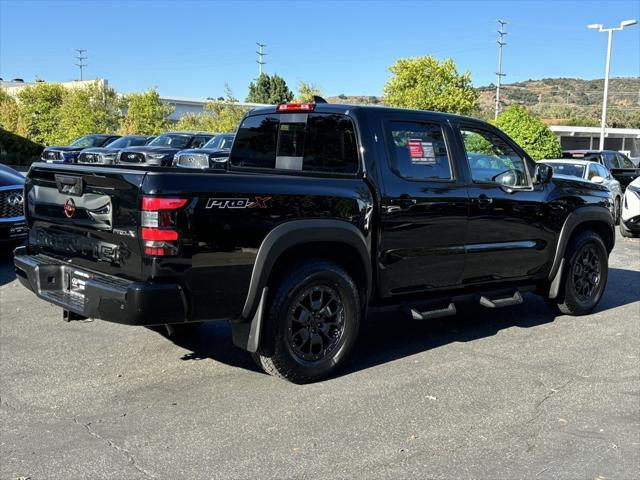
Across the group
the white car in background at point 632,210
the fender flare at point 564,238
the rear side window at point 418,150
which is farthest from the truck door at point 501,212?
the white car in background at point 632,210

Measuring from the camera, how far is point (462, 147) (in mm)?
5621

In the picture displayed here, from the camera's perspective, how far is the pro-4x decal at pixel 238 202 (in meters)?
4.02

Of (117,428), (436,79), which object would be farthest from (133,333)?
(436,79)

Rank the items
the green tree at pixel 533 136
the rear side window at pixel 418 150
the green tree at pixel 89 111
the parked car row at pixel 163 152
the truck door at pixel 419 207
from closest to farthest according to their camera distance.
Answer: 1. the truck door at pixel 419 207
2. the rear side window at pixel 418 150
3. the parked car row at pixel 163 152
4. the green tree at pixel 533 136
5. the green tree at pixel 89 111

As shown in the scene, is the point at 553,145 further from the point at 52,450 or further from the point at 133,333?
the point at 52,450

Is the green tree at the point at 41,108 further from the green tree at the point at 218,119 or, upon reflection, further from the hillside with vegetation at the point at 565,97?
the hillside with vegetation at the point at 565,97

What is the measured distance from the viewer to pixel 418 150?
532cm

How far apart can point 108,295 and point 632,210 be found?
38.5ft

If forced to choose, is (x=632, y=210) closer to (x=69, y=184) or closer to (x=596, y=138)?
(x=69, y=184)

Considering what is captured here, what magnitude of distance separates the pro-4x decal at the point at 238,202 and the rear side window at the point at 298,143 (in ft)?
3.38

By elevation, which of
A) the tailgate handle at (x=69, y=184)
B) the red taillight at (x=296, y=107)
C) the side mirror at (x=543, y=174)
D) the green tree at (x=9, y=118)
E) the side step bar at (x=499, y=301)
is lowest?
the side step bar at (x=499, y=301)

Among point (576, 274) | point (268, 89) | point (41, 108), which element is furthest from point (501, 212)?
point (268, 89)

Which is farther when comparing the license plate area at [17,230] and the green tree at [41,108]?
the green tree at [41,108]

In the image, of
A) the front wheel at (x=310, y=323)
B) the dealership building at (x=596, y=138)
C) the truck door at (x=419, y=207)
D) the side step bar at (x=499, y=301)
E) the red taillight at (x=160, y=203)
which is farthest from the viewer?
the dealership building at (x=596, y=138)
